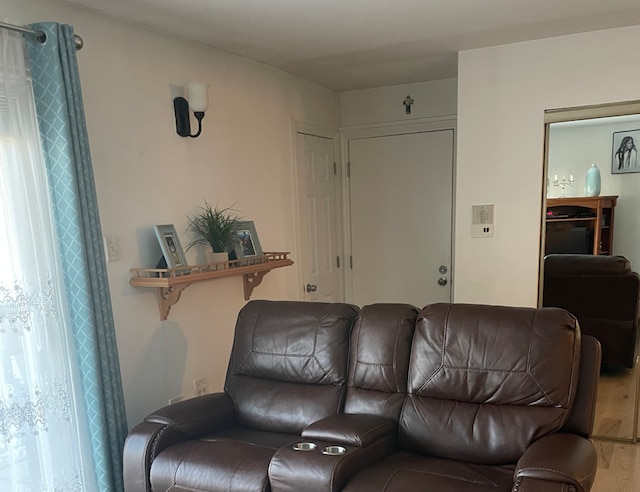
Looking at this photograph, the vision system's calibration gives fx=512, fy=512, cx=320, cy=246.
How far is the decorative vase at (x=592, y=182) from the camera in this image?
3.05m

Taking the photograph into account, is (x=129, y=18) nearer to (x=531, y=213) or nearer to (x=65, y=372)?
(x=65, y=372)

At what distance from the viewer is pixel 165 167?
2.80m

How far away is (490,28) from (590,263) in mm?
1518

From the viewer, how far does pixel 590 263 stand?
3.12 meters

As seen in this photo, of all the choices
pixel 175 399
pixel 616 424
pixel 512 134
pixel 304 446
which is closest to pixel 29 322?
pixel 175 399

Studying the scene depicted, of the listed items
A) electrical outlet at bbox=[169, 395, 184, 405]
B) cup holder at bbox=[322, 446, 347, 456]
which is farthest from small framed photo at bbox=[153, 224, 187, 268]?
cup holder at bbox=[322, 446, 347, 456]

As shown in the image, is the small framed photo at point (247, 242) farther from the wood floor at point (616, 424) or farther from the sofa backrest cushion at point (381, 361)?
the wood floor at point (616, 424)

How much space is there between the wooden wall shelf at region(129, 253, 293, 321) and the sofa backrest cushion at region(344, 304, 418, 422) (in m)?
0.87

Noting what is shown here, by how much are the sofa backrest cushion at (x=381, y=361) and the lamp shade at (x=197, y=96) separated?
4.78 feet

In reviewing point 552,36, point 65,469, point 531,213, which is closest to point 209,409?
point 65,469

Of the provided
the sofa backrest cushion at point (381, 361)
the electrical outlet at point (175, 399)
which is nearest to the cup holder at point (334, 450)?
the sofa backrest cushion at point (381, 361)

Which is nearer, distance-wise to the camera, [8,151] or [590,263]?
[8,151]

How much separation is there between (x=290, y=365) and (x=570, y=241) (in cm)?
191

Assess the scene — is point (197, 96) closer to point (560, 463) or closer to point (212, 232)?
point (212, 232)
